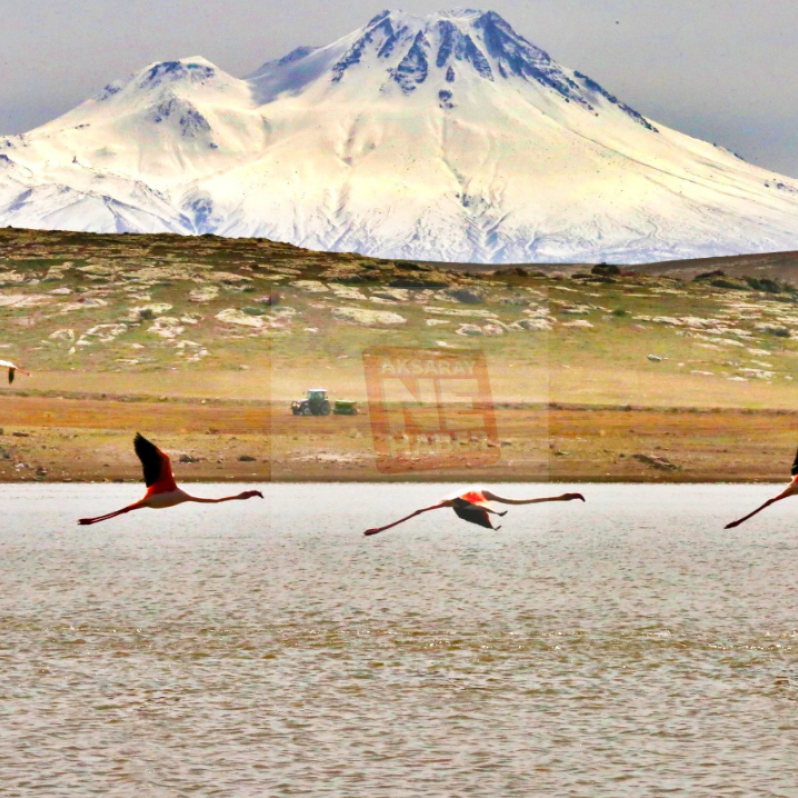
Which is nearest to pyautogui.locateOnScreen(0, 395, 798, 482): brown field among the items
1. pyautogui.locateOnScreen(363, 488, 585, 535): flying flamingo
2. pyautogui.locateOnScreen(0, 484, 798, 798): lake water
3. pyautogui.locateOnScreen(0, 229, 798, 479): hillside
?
pyautogui.locateOnScreen(0, 229, 798, 479): hillside

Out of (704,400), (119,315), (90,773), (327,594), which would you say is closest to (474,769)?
(90,773)

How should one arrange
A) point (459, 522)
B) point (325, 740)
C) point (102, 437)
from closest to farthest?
1. point (325, 740)
2. point (459, 522)
3. point (102, 437)

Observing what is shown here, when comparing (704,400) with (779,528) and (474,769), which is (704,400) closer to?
(779,528)

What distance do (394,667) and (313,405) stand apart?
8652 centimetres

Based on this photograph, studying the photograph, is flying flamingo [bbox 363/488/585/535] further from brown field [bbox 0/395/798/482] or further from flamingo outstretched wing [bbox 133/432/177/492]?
brown field [bbox 0/395/798/482]

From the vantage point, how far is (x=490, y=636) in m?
45.3

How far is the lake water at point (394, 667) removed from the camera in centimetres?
2841

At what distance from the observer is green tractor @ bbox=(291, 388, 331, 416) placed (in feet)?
409

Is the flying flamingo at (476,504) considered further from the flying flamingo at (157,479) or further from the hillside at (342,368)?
the hillside at (342,368)

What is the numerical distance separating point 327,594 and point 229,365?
95.9 m

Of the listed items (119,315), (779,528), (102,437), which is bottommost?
(779,528)

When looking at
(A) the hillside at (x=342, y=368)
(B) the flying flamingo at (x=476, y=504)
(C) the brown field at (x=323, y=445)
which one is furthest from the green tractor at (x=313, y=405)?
(B) the flying flamingo at (x=476, y=504)

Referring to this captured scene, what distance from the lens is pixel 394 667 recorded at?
3944 centimetres

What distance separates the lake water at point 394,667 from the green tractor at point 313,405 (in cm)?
4642
